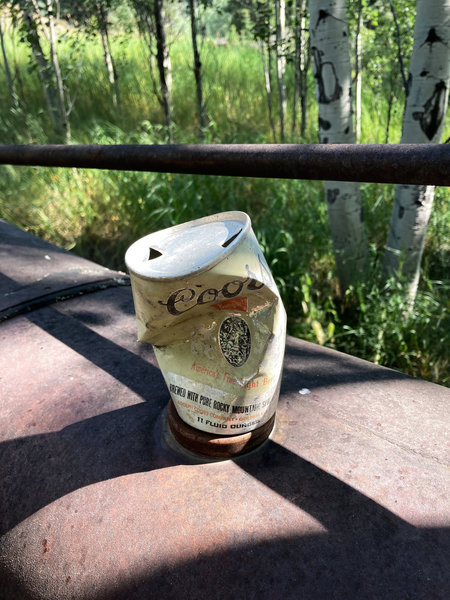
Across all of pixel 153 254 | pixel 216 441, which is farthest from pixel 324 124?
pixel 216 441

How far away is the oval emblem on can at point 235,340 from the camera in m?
0.83

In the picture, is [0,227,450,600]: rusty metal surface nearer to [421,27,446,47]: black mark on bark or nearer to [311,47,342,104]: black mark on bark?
[421,27,446,47]: black mark on bark

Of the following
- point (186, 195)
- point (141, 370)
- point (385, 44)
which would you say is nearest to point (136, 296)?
point (141, 370)

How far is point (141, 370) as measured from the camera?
119 cm

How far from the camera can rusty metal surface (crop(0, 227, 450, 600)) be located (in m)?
0.72

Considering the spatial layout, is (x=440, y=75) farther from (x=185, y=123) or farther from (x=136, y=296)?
(x=185, y=123)

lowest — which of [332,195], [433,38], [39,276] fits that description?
[332,195]

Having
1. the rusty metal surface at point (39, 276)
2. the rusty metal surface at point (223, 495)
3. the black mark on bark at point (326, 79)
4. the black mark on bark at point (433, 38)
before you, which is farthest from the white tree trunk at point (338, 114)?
the rusty metal surface at point (223, 495)

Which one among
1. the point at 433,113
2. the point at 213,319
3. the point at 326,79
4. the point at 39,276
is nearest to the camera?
the point at 213,319

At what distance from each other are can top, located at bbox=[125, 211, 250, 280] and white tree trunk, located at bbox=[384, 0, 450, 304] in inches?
81.8

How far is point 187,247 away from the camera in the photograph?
83 centimetres

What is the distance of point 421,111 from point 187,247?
2.31m

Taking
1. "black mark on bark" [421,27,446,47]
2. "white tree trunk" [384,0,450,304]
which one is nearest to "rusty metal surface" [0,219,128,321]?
"white tree trunk" [384,0,450,304]

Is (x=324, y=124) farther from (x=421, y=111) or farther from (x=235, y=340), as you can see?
(x=235, y=340)
